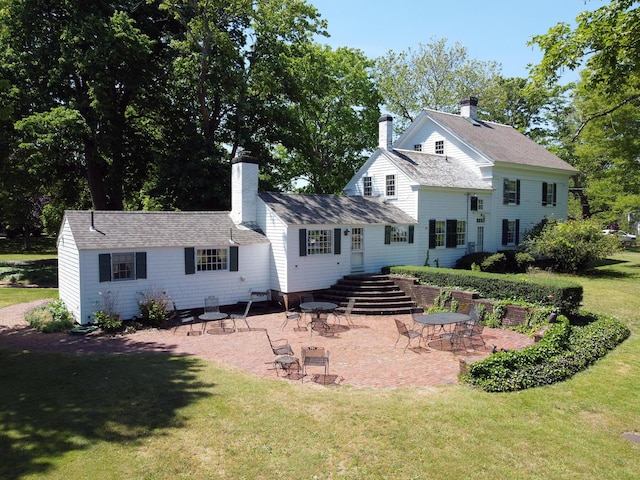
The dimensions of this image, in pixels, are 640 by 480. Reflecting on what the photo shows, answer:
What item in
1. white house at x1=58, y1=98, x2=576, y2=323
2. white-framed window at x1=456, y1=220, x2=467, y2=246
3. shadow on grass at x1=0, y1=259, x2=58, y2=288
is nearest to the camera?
white house at x1=58, y1=98, x2=576, y2=323

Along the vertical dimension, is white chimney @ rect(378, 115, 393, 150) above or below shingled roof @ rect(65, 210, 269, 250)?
above

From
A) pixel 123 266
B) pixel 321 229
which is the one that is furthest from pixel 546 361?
pixel 123 266

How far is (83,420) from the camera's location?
8195 millimetres

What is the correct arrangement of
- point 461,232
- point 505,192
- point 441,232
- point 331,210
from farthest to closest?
point 505,192, point 461,232, point 441,232, point 331,210

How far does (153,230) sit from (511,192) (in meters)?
22.2

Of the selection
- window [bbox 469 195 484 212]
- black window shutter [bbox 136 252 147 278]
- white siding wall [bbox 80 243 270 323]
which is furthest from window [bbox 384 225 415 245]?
black window shutter [bbox 136 252 147 278]

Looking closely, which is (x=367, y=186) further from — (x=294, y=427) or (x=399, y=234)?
(x=294, y=427)

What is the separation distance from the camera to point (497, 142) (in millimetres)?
30344

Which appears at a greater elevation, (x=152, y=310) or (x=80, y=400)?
(x=152, y=310)

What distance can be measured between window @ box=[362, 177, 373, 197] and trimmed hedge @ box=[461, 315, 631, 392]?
14.7 m

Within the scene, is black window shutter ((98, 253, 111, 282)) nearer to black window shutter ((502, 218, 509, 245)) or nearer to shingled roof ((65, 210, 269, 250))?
shingled roof ((65, 210, 269, 250))

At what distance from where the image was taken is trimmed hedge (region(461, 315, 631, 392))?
9961mm

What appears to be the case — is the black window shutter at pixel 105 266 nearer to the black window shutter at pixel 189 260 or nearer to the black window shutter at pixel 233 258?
the black window shutter at pixel 189 260

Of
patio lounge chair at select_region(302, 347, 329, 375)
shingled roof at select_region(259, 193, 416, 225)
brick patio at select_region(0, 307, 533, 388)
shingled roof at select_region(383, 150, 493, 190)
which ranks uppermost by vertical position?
shingled roof at select_region(383, 150, 493, 190)
